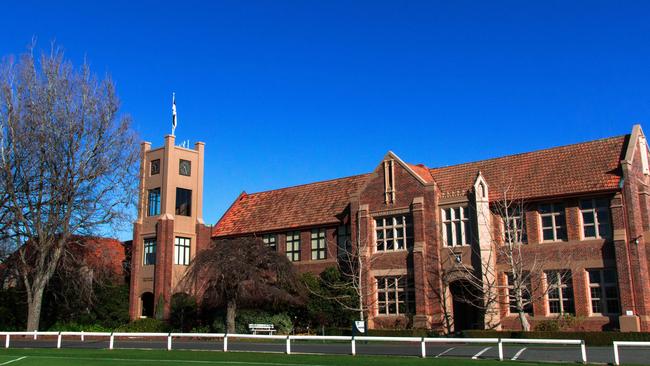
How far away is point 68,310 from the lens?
4441 centimetres

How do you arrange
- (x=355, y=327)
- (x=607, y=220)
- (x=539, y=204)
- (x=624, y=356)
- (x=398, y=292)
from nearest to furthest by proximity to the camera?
(x=624, y=356) < (x=355, y=327) < (x=607, y=220) < (x=539, y=204) < (x=398, y=292)

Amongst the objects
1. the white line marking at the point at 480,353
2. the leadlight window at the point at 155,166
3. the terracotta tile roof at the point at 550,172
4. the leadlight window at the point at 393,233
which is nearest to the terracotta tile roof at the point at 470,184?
the terracotta tile roof at the point at 550,172

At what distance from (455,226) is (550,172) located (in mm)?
5776

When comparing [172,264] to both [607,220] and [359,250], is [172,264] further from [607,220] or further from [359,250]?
[607,220]

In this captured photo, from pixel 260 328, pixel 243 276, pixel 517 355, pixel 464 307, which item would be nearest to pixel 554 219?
pixel 464 307

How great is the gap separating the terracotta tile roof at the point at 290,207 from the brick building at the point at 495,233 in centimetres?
18

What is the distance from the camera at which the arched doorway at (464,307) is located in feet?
114

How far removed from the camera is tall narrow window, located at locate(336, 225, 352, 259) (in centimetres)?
3906

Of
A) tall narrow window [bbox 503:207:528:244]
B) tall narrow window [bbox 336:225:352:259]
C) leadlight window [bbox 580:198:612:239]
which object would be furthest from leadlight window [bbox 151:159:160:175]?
leadlight window [bbox 580:198:612:239]

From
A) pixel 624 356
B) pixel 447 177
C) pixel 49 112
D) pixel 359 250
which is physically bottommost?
pixel 624 356

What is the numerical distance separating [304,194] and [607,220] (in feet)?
67.5

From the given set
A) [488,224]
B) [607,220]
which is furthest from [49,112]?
[607,220]

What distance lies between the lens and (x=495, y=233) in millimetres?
34375

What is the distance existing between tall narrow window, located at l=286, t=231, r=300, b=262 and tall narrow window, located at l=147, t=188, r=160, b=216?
10.7 m
